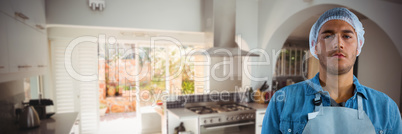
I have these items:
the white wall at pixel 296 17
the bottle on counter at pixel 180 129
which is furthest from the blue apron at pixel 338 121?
the bottle on counter at pixel 180 129

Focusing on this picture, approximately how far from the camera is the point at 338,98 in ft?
2.79

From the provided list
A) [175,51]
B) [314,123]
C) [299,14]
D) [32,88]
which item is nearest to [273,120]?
[314,123]

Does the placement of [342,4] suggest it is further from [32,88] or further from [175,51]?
[32,88]

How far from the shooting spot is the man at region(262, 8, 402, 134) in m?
0.76

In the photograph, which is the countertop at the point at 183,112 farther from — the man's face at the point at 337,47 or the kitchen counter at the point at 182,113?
the man's face at the point at 337,47

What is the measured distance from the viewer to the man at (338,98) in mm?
764

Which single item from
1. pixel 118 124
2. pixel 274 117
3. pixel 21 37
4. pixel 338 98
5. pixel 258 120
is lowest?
pixel 118 124

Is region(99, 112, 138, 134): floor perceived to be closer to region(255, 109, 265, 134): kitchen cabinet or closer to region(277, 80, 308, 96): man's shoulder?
region(255, 109, 265, 134): kitchen cabinet

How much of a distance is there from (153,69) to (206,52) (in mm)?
1906

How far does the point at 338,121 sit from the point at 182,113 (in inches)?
71.1

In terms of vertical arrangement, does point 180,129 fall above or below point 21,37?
Answer: below

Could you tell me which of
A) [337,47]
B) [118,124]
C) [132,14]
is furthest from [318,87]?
[118,124]

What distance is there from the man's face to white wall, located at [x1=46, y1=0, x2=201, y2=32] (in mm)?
2240

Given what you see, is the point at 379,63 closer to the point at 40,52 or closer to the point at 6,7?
the point at 6,7
